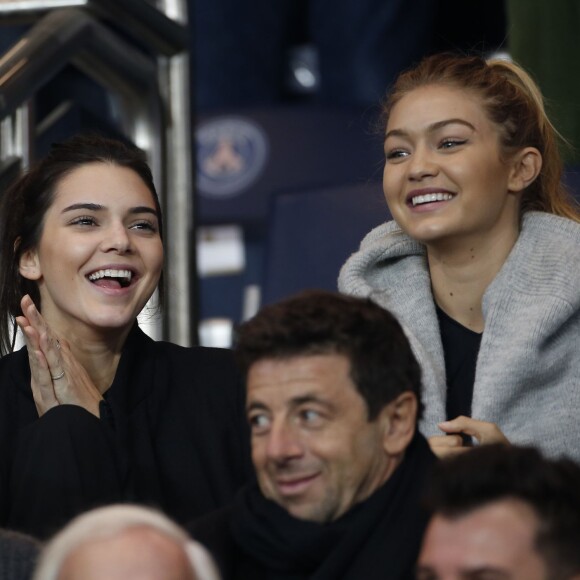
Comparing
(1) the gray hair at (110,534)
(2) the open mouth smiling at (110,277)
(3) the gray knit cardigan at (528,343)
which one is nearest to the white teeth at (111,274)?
(2) the open mouth smiling at (110,277)

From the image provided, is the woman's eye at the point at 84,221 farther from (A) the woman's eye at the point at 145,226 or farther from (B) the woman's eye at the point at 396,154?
(B) the woman's eye at the point at 396,154

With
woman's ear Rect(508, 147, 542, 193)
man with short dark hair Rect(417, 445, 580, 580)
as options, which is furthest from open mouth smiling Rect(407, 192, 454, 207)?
man with short dark hair Rect(417, 445, 580, 580)

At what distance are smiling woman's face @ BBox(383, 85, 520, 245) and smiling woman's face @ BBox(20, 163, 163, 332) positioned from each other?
385 mm

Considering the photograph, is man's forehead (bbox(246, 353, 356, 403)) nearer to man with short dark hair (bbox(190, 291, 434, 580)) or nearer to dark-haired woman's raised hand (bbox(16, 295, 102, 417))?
man with short dark hair (bbox(190, 291, 434, 580))

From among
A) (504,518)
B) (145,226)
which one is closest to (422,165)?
(145,226)

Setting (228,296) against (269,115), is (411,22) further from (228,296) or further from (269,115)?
(228,296)

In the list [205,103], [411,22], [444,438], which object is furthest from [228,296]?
[444,438]

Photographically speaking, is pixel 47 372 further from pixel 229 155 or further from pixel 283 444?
pixel 229 155

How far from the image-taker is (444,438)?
76.2 inches

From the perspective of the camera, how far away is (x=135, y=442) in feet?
6.91

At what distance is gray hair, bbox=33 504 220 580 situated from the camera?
4.55ft

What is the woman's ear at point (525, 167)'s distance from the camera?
232cm

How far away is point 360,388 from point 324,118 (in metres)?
4.02

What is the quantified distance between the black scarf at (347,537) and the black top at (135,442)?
1.09 ft
